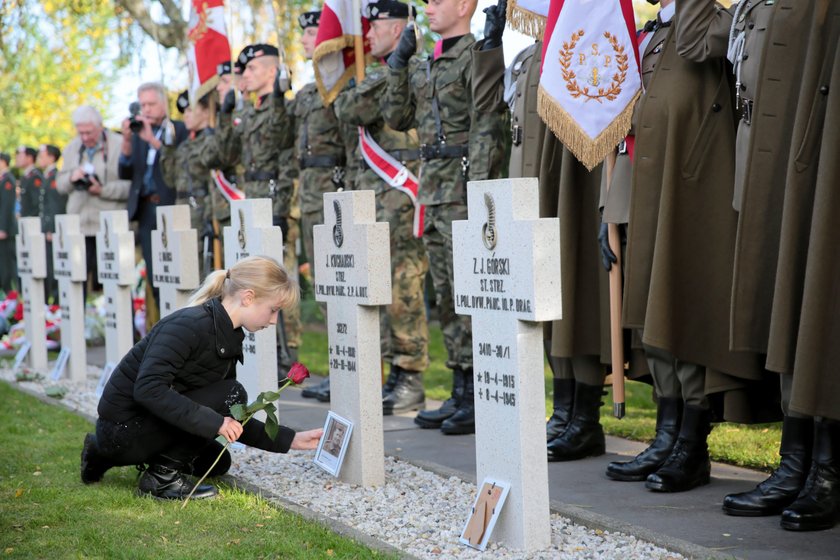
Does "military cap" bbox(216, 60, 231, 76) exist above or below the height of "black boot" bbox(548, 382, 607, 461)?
above

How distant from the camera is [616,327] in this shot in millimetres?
5480

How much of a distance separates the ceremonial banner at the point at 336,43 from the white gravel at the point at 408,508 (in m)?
2.97

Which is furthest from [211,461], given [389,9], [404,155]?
[389,9]

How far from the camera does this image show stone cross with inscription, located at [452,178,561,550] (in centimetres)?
422

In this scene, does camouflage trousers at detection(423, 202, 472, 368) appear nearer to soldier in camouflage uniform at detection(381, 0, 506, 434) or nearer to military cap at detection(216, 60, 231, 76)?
soldier in camouflage uniform at detection(381, 0, 506, 434)

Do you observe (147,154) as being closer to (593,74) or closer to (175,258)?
(175,258)

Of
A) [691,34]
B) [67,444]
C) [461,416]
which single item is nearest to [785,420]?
[691,34]

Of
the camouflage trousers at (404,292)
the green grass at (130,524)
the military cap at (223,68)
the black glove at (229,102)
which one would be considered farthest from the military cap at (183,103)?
the green grass at (130,524)

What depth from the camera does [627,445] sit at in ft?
21.6

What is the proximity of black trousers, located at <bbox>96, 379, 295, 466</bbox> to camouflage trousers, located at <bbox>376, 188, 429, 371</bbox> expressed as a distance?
2.38 metres

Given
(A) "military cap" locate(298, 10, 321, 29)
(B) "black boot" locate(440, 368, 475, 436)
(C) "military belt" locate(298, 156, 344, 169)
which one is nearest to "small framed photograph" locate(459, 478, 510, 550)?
(B) "black boot" locate(440, 368, 475, 436)

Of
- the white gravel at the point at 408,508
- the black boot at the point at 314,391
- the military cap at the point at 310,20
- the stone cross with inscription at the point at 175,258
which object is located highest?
the military cap at the point at 310,20

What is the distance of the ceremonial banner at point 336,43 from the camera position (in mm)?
8312

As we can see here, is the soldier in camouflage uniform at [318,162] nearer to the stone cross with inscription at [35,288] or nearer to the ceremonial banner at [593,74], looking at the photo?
the stone cross with inscription at [35,288]
